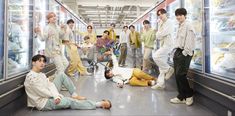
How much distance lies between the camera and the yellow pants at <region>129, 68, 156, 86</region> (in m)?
6.16

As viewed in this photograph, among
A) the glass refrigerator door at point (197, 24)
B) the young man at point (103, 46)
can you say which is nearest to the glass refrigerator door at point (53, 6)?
the young man at point (103, 46)

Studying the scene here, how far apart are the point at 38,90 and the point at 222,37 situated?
2.80 metres

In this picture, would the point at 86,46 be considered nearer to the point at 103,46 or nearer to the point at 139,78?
the point at 103,46

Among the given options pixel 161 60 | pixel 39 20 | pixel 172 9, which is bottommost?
pixel 161 60

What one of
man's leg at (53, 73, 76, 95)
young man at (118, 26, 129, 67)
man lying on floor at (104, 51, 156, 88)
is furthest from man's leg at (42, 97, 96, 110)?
young man at (118, 26, 129, 67)

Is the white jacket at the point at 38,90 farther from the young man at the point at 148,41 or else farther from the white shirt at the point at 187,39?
the young man at the point at 148,41

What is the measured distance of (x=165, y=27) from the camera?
5.46 meters

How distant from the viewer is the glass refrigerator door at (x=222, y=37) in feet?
12.2

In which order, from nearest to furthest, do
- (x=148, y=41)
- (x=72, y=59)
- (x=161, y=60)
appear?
(x=161, y=60)
(x=148, y=41)
(x=72, y=59)

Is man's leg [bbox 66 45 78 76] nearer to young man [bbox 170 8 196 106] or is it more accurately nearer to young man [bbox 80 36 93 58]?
young man [bbox 80 36 93 58]

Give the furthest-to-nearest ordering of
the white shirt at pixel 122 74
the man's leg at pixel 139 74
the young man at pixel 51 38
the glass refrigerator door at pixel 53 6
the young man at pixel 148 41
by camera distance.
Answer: the young man at pixel 148 41
the glass refrigerator door at pixel 53 6
the white shirt at pixel 122 74
the man's leg at pixel 139 74
the young man at pixel 51 38

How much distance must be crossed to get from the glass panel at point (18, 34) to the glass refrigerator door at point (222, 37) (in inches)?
122

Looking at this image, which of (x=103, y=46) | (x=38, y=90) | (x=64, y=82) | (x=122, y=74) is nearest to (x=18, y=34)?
(x=64, y=82)

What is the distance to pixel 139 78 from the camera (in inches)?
247
